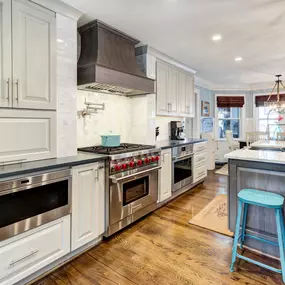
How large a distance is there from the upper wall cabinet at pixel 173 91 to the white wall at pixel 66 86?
66.8 inches

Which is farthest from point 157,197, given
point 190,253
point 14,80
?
point 14,80

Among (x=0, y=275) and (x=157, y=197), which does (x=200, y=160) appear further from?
(x=0, y=275)

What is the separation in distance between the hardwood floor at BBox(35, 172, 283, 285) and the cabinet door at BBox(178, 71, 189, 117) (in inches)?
90.5

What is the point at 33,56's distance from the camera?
1.98 metres

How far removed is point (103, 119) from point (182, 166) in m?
1.66

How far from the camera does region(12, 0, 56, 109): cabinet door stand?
6.13ft

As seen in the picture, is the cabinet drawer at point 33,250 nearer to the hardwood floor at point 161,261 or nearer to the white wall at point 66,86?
the hardwood floor at point 161,261

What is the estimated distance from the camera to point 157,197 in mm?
3203

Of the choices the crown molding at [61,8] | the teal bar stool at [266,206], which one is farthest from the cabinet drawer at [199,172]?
the crown molding at [61,8]

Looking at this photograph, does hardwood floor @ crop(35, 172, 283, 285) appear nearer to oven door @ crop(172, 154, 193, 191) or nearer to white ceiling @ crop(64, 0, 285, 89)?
oven door @ crop(172, 154, 193, 191)

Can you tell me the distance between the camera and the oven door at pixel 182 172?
3.67 m

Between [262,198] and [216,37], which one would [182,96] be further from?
[262,198]

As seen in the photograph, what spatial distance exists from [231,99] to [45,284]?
21.9 ft

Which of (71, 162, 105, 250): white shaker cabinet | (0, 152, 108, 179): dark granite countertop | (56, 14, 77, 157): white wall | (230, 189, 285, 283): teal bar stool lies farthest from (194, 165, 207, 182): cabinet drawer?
(56, 14, 77, 157): white wall
